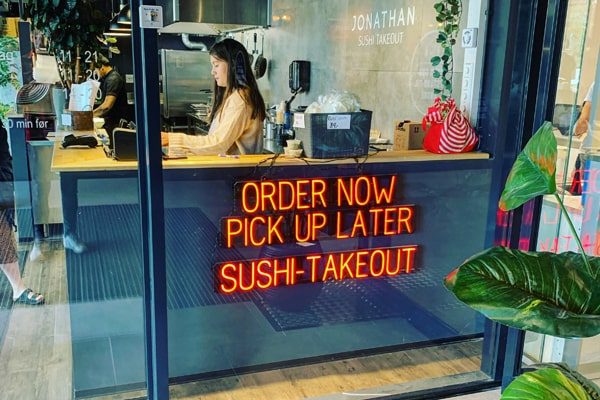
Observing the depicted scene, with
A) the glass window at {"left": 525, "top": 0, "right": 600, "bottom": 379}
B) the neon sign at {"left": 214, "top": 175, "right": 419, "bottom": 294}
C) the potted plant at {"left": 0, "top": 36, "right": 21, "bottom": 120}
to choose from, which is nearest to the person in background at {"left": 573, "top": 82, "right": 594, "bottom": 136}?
the glass window at {"left": 525, "top": 0, "right": 600, "bottom": 379}

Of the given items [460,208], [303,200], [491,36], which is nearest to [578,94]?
[491,36]

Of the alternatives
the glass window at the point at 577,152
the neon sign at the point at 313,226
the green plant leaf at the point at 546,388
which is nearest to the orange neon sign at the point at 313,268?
the neon sign at the point at 313,226

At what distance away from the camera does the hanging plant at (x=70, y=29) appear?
2.49m

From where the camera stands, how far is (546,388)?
45.5 inches

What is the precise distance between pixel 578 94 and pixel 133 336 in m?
2.26

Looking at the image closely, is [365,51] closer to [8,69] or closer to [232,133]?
[232,133]

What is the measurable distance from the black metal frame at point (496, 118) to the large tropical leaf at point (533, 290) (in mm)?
1209

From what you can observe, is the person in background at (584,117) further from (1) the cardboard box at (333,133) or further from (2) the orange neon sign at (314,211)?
(1) the cardboard box at (333,133)

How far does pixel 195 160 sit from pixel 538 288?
155cm

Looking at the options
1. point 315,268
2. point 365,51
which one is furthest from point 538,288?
point 365,51

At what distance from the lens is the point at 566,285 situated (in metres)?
1.31

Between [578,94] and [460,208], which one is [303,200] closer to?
[460,208]

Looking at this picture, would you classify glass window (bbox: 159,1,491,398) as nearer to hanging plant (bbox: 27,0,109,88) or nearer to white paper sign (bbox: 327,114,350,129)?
white paper sign (bbox: 327,114,350,129)

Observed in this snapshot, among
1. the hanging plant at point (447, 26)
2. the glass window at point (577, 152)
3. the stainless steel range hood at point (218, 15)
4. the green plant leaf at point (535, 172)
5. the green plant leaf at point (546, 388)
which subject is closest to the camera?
the green plant leaf at point (546, 388)
